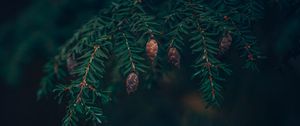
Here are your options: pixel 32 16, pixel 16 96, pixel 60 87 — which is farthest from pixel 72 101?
pixel 16 96

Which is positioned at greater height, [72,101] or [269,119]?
[72,101]

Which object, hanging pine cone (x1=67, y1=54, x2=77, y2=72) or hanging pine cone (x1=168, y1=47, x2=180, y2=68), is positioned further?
hanging pine cone (x1=67, y1=54, x2=77, y2=72)

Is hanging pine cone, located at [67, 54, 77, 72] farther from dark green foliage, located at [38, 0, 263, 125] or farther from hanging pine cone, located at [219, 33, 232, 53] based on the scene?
hanging pine cone, located at [219, 33, 232, 53]

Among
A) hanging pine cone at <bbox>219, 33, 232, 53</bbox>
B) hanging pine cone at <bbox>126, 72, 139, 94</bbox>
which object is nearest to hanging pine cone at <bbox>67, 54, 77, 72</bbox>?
hanging pine cone at <bbox>126, 72, 139, 94</bbox>

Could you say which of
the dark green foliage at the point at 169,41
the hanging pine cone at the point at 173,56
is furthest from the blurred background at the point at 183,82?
the hanging pine cone at the point at 173,56

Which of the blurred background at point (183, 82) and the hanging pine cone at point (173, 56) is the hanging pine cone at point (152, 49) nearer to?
the hanging pine cone at point (173, 56)

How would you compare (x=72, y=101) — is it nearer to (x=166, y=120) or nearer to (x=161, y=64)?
(x=161, y=64)

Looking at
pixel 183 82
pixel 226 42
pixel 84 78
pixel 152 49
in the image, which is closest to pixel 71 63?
pixel 84 78
